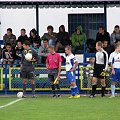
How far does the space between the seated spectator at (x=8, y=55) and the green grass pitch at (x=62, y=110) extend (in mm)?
4386

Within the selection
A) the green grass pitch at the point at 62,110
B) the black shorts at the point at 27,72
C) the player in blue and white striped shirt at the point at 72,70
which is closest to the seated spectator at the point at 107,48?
the player in blue and white striped shirt at the point at 72,70

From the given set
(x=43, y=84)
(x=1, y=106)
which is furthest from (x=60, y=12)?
(x=1, y=106)

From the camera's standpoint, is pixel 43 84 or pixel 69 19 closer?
pixel 43 84

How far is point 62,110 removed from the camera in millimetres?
16516

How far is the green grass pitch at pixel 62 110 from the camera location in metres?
14.8

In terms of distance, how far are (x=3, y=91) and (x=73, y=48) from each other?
375cm

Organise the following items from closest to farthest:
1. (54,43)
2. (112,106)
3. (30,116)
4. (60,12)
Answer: (30,116), (112,106), (54,43), (60,12)

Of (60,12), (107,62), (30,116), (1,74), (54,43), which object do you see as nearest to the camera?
(30,116)

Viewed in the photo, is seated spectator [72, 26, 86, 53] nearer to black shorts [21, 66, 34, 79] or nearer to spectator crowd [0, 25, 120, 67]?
spectator crowd [0, 25, 120, 67]

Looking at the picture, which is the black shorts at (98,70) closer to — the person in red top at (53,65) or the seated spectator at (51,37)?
the person in red top at (53,65)

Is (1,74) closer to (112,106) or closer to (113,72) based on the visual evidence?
(113,72)

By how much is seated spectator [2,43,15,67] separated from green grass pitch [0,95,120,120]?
4386mm

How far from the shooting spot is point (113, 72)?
2198cm

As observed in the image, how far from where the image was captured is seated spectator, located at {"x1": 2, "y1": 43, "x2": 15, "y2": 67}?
24328 mm
